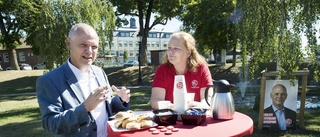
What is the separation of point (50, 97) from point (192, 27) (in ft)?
57.2

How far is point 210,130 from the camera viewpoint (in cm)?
185

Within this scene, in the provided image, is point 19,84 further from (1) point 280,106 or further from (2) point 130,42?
(2) point 130,42

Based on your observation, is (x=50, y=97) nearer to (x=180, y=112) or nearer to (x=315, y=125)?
(x=180, y=112)

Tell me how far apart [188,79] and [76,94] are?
121cm

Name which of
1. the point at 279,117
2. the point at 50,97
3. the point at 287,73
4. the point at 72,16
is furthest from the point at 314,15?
the point at 72,16

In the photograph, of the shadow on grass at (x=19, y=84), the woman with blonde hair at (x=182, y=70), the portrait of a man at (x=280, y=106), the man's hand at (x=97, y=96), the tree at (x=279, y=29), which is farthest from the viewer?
the shadow on grass at (x=19, y=84)

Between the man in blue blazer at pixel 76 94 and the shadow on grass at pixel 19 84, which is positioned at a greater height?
the man in blue blazer at pixel 76 94

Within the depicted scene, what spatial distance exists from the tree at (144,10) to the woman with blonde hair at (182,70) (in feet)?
55.9

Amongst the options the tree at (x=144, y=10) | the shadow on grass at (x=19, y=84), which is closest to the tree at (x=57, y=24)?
the shadow on grass at (x=19, y=84)

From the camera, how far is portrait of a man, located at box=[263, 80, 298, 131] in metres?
4.68

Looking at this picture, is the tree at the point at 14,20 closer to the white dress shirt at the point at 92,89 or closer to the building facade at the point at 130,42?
the white dress shirt at the point at 92,89

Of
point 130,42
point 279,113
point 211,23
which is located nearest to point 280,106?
point 279,113

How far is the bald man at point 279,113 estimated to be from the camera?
468 cm

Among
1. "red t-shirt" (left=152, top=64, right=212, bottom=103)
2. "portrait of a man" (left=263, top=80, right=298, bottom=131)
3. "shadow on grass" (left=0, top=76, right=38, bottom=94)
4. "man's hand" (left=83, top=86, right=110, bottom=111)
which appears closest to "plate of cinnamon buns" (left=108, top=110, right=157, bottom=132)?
"man's hand" (left=83, top=86, right=110, bottom=111)
